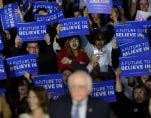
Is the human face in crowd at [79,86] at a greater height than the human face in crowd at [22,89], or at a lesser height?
greater

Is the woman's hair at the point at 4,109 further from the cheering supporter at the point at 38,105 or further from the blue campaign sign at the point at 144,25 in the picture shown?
the blue campaign sign at the point at 144,25

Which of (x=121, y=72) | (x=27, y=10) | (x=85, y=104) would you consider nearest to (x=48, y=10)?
(x=27, y=10)

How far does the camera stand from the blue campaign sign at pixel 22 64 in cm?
754

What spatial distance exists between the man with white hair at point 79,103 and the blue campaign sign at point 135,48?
240 centimetres

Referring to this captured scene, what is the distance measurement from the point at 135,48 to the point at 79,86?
108 inches

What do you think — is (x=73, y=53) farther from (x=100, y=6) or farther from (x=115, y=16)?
(x=115, y=16)

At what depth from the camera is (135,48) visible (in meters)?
7.60

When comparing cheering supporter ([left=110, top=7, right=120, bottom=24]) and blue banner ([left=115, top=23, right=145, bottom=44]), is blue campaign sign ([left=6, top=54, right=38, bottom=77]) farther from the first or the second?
cheering supporter ([left=110, top=7, right=120, bottom=24])

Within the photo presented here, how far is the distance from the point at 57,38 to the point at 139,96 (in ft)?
5.75

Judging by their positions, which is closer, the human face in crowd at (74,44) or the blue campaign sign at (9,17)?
the human face in crowd at (74,44)

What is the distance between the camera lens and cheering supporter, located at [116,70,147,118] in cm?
735

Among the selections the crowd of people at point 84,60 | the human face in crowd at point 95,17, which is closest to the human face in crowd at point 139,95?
the crowd of people at point 84,60

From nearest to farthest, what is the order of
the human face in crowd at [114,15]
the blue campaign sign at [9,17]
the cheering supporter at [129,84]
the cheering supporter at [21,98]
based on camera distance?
1. the cheering supporter at [21,98]
2. the cheering supporter at [129,84]
3. the blue campaign sign at [9,17]
4. the human face in crowd at [114,15]

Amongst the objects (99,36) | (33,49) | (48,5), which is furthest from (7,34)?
(99,36)
